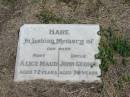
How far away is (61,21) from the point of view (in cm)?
547

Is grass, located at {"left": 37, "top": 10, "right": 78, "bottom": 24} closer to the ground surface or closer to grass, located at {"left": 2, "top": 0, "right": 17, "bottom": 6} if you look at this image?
the ground surface

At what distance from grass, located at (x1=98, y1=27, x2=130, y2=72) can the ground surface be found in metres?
0.07

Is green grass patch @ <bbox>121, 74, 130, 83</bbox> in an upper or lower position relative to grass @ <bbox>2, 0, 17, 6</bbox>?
lower

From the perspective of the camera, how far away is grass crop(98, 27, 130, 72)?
16.1ft

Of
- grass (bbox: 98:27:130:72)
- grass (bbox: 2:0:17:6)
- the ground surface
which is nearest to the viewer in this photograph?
the ground surface

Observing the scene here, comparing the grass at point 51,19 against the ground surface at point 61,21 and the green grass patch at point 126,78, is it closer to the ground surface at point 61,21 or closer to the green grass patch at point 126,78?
the ground surface at point 61,21

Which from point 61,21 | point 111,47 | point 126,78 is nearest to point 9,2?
point 61,21

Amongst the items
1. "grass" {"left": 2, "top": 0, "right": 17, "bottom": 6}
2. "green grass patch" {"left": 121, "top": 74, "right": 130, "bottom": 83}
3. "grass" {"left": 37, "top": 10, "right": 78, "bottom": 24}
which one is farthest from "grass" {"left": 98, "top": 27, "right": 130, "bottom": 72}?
"grass" {"left": 2, "top": 0, "right": 17, "bottom": 6}

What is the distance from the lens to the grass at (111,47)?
16.1 ft

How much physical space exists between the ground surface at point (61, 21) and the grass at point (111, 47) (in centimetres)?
7

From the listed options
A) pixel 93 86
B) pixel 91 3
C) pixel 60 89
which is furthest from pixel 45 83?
pixel 91 3

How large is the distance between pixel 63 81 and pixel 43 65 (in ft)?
1.09

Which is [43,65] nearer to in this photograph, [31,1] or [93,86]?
[93,86]

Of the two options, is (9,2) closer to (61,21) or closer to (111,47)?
(61,21)
